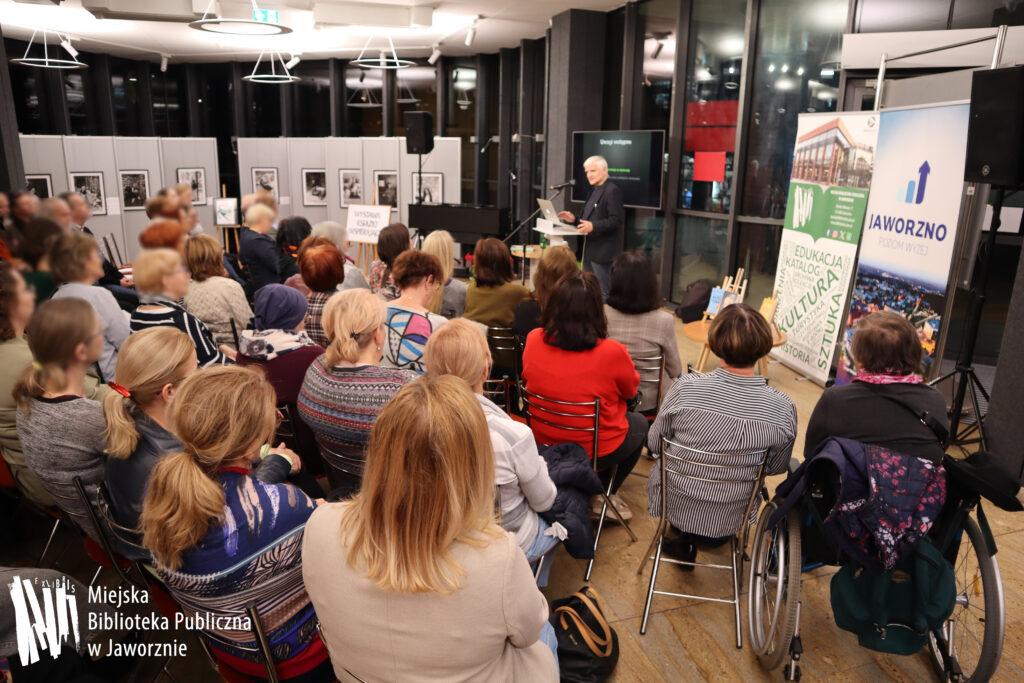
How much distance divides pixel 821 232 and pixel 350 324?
155 inches

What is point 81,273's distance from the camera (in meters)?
0.76

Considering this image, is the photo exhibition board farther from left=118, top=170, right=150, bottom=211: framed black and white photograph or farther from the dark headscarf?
the dark headscarf

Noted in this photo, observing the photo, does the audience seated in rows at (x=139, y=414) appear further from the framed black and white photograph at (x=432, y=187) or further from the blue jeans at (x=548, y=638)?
the framed black and white photograph at (x=432, y=187)

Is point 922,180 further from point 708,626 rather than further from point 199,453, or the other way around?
point 199,453

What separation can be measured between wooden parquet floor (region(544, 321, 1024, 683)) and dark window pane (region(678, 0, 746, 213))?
14.4 feet

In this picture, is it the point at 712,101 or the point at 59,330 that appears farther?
the point at 712,101

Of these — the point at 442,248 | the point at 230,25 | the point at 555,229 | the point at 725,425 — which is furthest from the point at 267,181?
the point at 555,229

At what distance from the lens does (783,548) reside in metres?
1.99

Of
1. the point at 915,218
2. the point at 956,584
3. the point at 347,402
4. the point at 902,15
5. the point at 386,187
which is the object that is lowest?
the point at 956,584

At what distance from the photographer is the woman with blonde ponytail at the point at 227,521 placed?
1323 millimetres

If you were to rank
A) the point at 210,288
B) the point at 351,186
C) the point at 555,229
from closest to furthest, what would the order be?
→ the point at 210,288, the point at 555,229, the point at 351,186

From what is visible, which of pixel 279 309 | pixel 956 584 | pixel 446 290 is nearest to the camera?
pixel 956 584

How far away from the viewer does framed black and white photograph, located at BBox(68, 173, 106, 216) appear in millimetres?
827

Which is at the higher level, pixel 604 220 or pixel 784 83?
pixel 784 83
